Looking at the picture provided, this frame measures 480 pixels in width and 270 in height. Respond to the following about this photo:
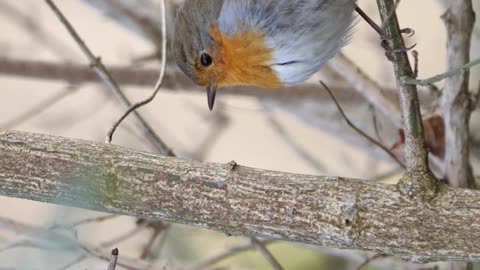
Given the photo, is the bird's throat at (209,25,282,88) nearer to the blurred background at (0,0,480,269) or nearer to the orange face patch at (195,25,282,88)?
the orange face patch at (195,25,282,88)

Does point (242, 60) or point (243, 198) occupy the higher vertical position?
point (242, 60)

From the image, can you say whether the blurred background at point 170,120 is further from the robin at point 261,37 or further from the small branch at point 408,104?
the small branch at point 408,104

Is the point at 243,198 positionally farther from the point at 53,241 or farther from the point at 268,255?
the point at 268,255

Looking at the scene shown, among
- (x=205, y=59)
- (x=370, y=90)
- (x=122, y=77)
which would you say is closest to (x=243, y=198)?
(x=205, y=59)

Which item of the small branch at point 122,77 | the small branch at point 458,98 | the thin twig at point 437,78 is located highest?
the small branch at point 122,77

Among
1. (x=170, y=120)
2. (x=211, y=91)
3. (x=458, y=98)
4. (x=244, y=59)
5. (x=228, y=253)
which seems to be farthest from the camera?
(x=170, y=120)

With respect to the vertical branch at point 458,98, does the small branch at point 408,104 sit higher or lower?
lower

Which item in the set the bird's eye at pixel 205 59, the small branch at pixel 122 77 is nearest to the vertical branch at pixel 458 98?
the bird's eye at pixel 205 59
